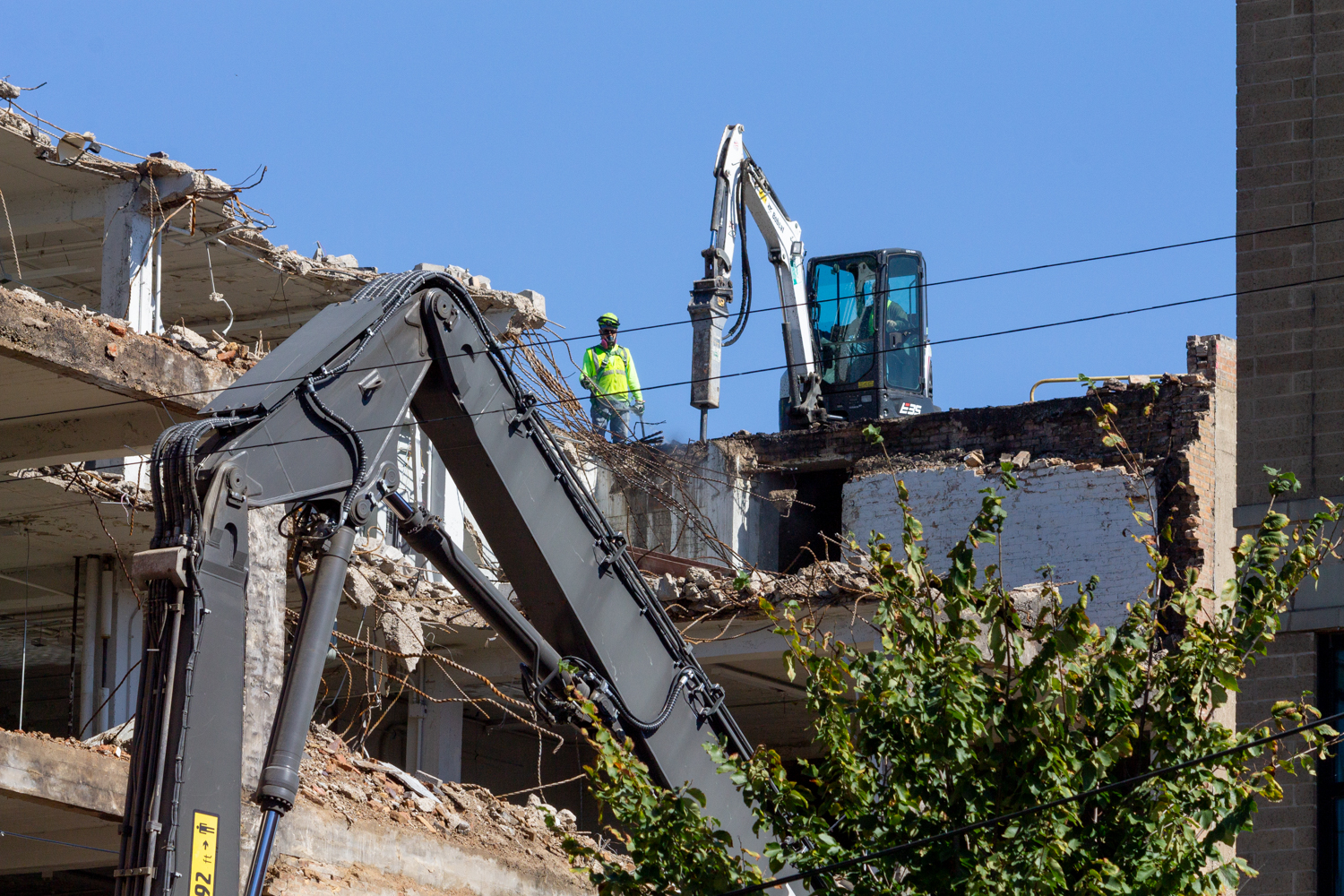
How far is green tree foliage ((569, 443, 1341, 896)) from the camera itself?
23.2 feet

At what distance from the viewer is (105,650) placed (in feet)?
54.9

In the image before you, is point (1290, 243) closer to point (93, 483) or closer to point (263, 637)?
point (263, 637)

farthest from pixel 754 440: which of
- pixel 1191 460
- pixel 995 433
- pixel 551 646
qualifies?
pixel 551 646

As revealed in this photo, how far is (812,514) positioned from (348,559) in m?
18.5

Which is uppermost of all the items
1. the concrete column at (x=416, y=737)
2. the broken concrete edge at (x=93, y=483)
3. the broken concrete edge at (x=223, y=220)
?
the broken concrete edge at (x=223, y=220)

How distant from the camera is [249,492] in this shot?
7.63 m

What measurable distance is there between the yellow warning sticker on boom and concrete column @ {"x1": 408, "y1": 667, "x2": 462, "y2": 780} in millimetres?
10685

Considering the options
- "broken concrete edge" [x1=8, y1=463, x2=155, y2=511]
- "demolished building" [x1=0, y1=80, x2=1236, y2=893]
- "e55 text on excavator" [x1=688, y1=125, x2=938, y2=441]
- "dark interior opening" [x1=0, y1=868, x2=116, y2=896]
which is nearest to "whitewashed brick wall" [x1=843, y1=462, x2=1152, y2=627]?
"demolished building" [x1=0, y1=80, x2=1236, y2=893]

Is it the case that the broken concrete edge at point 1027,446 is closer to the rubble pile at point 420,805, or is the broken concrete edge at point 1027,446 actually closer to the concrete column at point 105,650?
the concrete column at point 105,650

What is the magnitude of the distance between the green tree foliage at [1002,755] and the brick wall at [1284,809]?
2.38 meters

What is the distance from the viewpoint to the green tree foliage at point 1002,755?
7059 millimetres

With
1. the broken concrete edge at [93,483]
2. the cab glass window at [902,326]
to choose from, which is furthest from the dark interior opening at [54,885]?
the cab glass window at [902,326]

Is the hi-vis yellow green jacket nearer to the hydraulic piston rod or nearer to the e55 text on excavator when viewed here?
the e55 text on excavator

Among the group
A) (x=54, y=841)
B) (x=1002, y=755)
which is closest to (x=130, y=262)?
(x=54, y=841)
